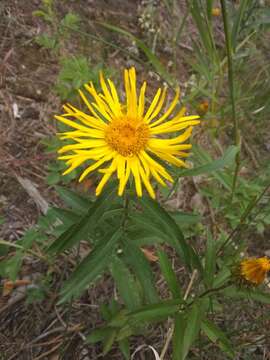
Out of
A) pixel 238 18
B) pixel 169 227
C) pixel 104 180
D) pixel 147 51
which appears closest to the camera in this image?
pixel 104 180

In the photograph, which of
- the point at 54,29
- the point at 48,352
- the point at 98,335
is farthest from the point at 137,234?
the point at 54,29

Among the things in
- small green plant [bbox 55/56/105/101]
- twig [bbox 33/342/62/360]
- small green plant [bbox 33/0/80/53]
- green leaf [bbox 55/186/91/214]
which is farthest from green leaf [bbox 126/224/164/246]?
small green plant [bbox 33/0/80/53]

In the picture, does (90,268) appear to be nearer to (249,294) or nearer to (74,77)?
(249,294)

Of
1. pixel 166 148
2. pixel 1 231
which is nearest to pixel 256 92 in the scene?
pixel 166 148

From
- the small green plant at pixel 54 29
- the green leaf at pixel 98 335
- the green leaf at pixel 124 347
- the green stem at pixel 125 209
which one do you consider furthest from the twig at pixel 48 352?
the small green plant at pixel 54 29

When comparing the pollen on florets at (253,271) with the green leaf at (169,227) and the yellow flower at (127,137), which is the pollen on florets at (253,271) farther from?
the yellow flower at (127,137)
